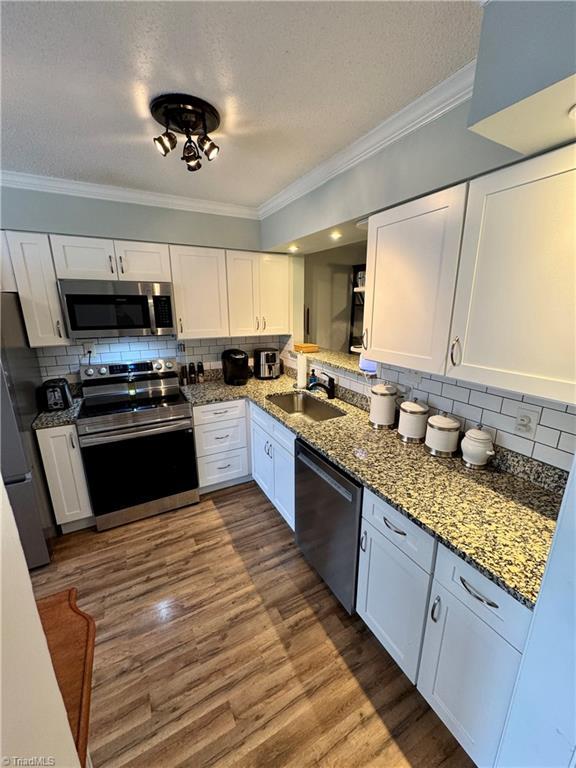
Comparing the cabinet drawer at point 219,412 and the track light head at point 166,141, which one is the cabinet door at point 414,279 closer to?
the track light head at point 166,141

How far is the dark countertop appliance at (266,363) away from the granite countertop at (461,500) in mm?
1237

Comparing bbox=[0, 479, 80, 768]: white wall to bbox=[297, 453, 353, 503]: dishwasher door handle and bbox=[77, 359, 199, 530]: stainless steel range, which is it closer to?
bbox=[297, 453, 353, 503]: dishwasher door handle

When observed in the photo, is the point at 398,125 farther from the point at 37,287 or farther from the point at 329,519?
the point at 37,287

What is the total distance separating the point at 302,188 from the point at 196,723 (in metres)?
2.97

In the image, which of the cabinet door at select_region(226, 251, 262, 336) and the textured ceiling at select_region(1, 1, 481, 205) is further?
the cabinet door at select_region(226, 251, 262, 336)

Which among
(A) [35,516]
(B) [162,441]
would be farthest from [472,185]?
(A) [35,516]

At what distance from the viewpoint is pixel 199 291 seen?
2.67 metres

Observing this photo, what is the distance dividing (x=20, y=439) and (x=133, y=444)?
2.16ft

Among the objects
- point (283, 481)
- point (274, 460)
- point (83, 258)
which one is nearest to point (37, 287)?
point (83, 258)

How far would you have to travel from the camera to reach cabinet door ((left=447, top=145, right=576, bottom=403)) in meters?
0.97

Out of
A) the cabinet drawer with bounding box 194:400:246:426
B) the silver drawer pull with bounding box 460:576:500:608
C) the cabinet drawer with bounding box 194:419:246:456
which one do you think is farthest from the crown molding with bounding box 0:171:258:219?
the silver drawer pull with bounding box 460:576:500:608

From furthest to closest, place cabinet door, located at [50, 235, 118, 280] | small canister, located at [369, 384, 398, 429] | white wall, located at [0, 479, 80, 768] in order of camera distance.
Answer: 1. cabinet door, located at [50, 235, 118, 280]
2. small canister, located at [369, 384, 398, 429]
3. white wall, located at [0, 479, 80, 768]

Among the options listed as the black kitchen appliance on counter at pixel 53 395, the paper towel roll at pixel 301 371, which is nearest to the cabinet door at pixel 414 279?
the paper towel roll at pixel 301 371

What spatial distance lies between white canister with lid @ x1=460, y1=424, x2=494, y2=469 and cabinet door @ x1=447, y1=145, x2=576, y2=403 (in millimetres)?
357
